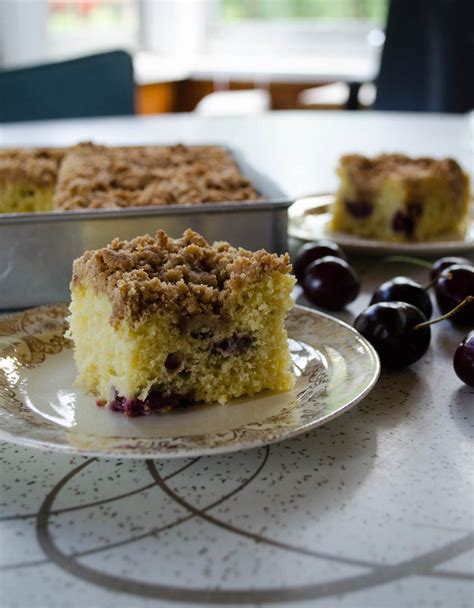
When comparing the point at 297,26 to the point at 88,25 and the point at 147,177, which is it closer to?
the point at 88,25

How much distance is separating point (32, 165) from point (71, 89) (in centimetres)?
155

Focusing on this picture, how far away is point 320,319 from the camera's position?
1206mm

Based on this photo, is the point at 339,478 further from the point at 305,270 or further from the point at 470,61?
the point at 470,61

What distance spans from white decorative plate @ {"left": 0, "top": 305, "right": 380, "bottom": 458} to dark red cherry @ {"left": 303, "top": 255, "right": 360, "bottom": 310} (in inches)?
5.5

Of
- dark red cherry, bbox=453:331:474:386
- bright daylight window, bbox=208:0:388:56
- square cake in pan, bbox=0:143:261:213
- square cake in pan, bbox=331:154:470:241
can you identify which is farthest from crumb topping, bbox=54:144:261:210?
bright daylight window, bbox=208:0:388:56

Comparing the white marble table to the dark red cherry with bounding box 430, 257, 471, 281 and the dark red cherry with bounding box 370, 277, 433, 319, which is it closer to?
the dark red cherry with bounding box 370, 277, 433, 319

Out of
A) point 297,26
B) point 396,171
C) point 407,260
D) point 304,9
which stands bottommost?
point 407,260

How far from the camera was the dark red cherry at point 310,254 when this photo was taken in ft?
4.91

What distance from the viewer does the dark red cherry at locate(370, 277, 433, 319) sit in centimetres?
129

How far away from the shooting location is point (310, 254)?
1497 mm

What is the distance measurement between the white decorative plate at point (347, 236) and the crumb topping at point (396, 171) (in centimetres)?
11

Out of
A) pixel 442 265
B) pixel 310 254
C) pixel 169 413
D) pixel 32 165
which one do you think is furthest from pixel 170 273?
pixel 32 165

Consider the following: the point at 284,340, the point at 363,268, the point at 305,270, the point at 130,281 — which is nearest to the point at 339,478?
the point at 284,340

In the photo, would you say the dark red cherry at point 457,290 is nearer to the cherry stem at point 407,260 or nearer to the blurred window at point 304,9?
the cherry stem at point 407,260
